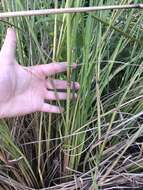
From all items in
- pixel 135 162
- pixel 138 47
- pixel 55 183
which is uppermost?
pixel 138 47

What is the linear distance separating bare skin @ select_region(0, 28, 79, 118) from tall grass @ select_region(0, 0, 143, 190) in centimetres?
3

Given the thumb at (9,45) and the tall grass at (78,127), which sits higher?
the thumb at (9,45)

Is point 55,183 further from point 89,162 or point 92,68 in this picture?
point 92,68

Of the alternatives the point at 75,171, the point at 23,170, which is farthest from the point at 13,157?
the point at 75,171

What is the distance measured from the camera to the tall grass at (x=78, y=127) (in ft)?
2.60

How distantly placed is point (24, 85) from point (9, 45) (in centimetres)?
13

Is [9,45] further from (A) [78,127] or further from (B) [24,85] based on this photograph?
(A) [78,127]

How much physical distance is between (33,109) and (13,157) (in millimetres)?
123

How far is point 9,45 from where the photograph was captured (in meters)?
0.80

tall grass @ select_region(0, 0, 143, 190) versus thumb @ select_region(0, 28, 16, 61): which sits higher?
thumb @ select_region(0, 28, 16, 61)

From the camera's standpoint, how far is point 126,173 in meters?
0.81

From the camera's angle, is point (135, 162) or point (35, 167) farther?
point (35, 167)

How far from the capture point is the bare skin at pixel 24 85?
0.80 m

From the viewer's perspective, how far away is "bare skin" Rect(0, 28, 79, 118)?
31.5 inches
